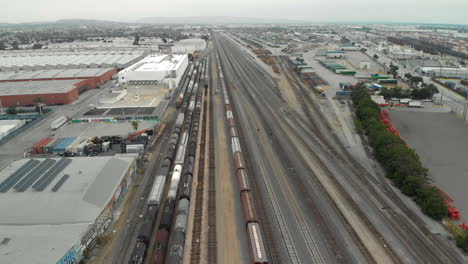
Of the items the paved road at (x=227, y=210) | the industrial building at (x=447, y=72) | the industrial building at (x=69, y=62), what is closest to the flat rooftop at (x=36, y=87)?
the industrial building at (x=69, y=62)

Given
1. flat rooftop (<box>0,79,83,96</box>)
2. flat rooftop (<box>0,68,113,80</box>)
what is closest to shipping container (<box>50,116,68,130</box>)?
flat rooftop (<box>0,79,83,96</box>)

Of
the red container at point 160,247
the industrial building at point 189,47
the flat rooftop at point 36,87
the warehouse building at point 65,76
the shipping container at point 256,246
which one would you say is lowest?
the red container at point 160,247

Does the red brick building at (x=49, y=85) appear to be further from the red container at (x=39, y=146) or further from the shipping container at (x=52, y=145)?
the shipping container at (x=52, y=145)

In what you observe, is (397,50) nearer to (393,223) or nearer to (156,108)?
(156,108)

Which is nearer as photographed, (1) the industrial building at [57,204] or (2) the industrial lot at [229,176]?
(1) the industrial building at [57,204]

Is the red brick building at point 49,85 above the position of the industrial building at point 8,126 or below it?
above

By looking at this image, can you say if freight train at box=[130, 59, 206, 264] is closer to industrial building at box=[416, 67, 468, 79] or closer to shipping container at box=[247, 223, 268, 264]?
shipping container at box=[247, 223, 268, 264]

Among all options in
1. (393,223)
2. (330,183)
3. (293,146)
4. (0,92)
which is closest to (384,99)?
(293,146)

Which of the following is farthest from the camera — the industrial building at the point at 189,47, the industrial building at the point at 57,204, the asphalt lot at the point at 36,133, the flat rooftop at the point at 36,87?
the industrial building at the point at 189,47

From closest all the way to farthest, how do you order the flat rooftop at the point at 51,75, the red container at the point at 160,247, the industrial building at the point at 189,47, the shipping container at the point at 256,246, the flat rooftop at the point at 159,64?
the shipping container at the point at 256,246, the red container at the point at 160,247, the flat rooftop at the point at 51,75, the flat rooftop at the point at 159,64, the industrial building at the point at 189,47
